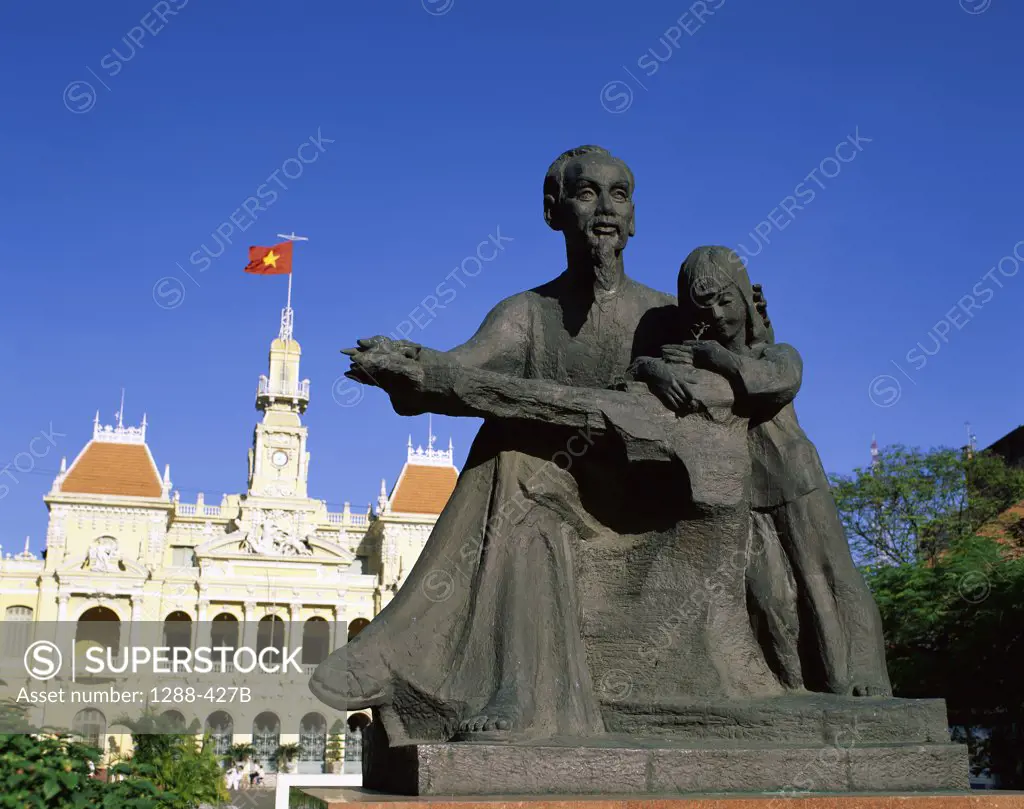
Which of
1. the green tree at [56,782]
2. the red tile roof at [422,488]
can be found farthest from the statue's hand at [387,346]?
Result: the red tile roof at [422,488]

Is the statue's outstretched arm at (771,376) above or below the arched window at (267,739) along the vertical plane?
above

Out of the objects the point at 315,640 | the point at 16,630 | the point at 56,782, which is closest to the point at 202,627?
the point at 315,640

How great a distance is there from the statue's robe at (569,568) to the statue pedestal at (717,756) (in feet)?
0.57

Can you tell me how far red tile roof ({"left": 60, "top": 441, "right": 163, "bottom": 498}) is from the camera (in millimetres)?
56625

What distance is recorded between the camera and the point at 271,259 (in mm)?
53688

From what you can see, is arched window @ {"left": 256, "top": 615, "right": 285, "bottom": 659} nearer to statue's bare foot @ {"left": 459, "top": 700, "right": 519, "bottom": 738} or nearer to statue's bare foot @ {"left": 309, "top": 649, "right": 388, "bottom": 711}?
statue's bare foot @ {"left": 309, "top": 649, "right": 388, "bottom": 711}

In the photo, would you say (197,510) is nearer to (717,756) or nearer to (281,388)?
(281,388)

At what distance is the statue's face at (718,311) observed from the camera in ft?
12.9

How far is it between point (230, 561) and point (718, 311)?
5381 centimetres

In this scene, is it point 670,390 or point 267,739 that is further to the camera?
point 267,739

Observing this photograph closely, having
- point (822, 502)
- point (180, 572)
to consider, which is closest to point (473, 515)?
point (822, 502)

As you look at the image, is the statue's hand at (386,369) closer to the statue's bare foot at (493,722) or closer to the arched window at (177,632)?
the statue's bare foot at (493,722)

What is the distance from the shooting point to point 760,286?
4207 mm

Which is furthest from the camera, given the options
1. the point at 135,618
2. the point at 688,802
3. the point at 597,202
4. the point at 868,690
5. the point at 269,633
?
the point at 269,633
